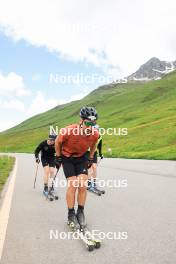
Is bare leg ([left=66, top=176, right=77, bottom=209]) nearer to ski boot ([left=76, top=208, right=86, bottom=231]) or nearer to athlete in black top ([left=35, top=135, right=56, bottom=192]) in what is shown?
ski boot ([left=76, top=208, right=86, bottom=231])

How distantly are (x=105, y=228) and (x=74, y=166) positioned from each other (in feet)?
4.36

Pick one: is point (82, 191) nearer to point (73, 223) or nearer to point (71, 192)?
point (71, 192)

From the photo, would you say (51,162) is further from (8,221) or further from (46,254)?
(46,254)

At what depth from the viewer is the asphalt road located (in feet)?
17.9

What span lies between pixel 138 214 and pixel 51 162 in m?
5.12

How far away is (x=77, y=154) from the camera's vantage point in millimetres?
7805

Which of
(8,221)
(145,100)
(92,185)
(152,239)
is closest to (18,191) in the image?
(92,185)

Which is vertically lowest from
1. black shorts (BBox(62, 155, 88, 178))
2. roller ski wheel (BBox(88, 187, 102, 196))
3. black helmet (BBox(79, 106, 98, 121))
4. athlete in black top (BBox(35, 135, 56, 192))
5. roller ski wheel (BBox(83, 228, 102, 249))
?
roller ski wheel (BBox(83, 228, 102, 249))

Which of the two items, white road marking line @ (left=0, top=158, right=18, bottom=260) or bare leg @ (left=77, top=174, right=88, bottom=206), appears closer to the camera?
white road marking line @ (left=0, top=158, right=18, bottom=260)

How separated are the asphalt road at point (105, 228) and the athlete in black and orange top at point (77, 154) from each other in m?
0.47

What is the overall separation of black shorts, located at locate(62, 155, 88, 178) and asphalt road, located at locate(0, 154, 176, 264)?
0.98 metres

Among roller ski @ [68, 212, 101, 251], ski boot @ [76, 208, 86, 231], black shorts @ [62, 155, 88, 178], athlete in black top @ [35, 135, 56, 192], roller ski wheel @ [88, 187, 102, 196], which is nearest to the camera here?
roller ski @ [68, 212, 101, 251]

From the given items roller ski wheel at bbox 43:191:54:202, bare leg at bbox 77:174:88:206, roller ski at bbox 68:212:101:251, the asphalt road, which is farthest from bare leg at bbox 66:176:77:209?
roller ski wheel at bbox 43:191:54:202

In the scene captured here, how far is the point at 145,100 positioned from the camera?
527 feet
